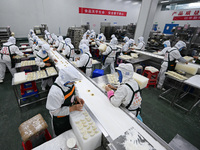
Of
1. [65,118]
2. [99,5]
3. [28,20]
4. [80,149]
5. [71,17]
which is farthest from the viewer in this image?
[99,5]

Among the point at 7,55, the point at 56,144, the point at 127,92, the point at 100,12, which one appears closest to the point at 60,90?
the point at 56,144

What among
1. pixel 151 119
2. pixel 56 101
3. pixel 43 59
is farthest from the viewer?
pixel 43 59

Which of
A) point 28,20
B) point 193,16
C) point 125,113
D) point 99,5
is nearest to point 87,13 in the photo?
point 99,5

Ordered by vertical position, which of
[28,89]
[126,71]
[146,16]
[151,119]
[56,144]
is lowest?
[151,119]

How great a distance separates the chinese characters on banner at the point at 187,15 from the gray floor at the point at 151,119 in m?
12.3

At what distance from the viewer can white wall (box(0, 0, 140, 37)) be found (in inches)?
376

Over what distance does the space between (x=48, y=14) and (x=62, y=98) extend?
12645 mm

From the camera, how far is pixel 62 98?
1.38 m

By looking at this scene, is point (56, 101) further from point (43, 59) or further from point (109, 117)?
point (43, 59)

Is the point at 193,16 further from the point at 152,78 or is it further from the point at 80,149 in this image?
the point at 80,149

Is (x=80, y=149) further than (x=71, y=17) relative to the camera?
No

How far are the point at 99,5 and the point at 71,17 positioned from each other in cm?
404

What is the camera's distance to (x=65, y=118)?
4.97ft

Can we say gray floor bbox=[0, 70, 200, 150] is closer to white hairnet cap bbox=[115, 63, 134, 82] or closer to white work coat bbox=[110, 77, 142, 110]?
white work coat bbox=[110, 77, 142, 110]
